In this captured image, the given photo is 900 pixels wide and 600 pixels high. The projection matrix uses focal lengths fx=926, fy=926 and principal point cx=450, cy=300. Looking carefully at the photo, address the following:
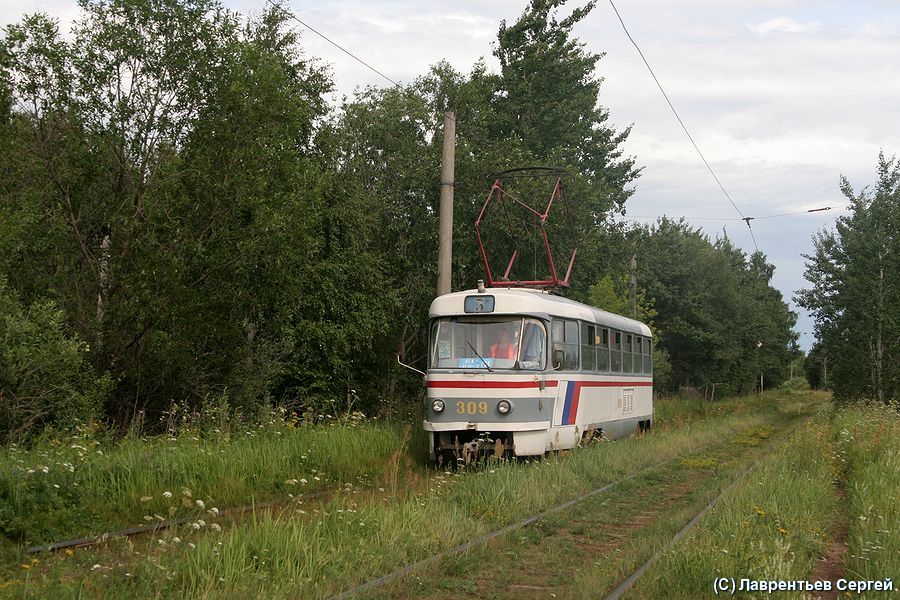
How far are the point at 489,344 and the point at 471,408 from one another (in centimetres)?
114

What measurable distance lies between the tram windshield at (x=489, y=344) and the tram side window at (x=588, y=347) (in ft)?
7.56

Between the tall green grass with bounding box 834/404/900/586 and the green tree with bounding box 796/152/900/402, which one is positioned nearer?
the tall green grass with bounding box 834/404/900/586

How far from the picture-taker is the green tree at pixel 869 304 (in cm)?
3941

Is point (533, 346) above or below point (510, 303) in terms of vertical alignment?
below

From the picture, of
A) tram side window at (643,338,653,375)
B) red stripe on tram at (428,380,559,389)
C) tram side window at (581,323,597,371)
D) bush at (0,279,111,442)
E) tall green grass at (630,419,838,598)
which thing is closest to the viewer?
tall green grass at (630,419,838,598)

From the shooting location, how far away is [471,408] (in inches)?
580

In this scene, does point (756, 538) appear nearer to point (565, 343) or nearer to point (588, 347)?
point (565, 343)

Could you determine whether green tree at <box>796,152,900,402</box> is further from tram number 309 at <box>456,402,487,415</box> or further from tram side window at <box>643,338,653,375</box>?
tram number 309 at <box>456,402,487,415</box>

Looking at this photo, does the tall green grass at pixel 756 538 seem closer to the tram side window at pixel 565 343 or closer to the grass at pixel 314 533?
the grass at pixel 314 533

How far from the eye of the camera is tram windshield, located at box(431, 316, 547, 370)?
49.2 ft

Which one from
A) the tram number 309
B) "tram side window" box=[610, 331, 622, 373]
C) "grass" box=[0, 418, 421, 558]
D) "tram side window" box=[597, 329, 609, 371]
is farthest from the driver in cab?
"tram side window" box=[610, 331, 622, 373]

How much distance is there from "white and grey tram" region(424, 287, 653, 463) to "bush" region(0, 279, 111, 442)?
18.0ft

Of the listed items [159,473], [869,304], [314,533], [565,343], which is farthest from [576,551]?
[869,304]

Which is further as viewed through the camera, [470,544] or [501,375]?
[501,375]
